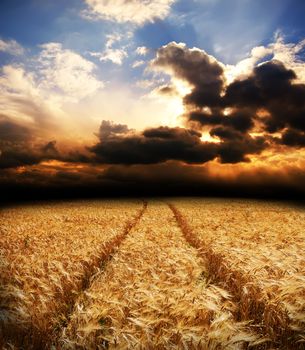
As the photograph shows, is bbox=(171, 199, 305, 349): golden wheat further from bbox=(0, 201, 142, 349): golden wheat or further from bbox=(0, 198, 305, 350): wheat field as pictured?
bbox=(0, 201, 142, 349): golden wheat

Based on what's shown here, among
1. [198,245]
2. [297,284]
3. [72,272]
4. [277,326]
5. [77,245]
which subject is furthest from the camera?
[198,245]

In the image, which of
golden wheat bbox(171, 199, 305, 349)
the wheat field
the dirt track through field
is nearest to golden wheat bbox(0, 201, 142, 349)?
the wheat field

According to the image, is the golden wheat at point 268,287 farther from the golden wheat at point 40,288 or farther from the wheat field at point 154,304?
the golden wheat at point 40,288

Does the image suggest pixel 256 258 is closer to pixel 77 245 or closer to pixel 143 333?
pixel 143 333

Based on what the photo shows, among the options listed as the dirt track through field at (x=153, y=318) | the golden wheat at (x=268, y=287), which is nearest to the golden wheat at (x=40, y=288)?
the dirt track through field at (x=153, y=318)

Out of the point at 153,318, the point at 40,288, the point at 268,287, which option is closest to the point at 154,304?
the point at 153,318

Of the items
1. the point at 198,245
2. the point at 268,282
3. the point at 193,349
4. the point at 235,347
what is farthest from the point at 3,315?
the point at 198,245

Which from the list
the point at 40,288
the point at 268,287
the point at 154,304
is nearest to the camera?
the point at 154,304

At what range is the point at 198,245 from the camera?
11.6 metres

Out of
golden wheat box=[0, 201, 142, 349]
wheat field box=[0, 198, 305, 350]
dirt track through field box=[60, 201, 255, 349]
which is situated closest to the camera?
dirt track through field box=[60, 201, 255, 349]

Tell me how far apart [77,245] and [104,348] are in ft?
21.4

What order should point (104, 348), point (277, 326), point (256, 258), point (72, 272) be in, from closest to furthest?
point (104, 348), point (277, 326), point (72, 272), point (256, 258)

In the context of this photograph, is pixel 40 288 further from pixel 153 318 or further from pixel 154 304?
pixel 153 318

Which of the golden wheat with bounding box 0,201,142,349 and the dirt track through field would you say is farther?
the golden wheat with bounding box 0,201,142,349
